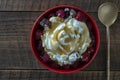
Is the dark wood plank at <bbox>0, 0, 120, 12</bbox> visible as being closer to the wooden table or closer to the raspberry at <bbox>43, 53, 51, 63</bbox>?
the wooden table

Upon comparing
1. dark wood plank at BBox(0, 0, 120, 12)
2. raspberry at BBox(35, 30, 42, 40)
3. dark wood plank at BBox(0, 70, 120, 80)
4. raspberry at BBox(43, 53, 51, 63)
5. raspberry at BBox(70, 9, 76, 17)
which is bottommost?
dark wood plank at BBox(0, 70, 120, 80)

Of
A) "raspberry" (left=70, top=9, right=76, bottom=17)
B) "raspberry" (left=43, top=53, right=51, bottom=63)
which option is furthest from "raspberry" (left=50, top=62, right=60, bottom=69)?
"raspberry" (left=70, top=9, right=76, bottom=17)

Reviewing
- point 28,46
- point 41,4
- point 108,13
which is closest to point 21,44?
point 28,46

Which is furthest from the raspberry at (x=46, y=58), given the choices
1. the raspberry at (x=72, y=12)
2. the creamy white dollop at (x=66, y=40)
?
the raspberry at (x=72, y=12)

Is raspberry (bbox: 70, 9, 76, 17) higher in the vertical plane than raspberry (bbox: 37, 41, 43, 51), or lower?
higher

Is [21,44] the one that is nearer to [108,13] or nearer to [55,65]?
[55,65]

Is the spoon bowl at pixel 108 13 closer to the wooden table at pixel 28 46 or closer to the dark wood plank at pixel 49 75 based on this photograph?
the wooden table at pixel 28 46

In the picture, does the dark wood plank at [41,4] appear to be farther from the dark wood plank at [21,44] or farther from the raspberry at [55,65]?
the raspberry at [55,65]

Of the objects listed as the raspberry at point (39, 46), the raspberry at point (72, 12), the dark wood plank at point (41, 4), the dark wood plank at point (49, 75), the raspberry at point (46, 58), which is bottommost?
the dark wood plank at point (49, 75)

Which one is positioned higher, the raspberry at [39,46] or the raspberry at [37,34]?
the raspberry at [37,34]
